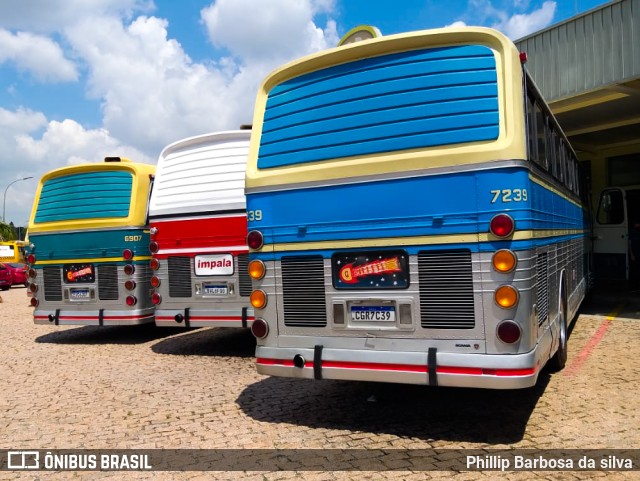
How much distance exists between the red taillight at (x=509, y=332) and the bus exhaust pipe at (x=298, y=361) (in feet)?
5.41

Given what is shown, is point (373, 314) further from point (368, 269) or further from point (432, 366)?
point (432, 366)

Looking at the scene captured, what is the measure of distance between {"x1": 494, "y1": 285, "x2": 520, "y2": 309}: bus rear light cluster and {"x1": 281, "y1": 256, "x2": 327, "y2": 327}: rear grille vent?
1.45 m

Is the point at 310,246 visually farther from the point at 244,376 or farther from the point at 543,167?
the point at 244,376

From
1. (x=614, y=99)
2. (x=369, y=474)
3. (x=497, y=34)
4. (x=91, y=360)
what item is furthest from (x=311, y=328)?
(x=614, y=99)

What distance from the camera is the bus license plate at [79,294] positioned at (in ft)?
31.4

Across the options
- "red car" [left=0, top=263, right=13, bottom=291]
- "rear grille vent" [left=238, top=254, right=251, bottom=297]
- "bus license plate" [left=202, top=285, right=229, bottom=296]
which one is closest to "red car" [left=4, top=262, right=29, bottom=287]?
"red car" [left=0, top=263, right=13, bottom=291]

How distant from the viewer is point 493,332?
416 cm

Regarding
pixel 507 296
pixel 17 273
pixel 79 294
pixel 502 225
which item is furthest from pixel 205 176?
pixel 17 273

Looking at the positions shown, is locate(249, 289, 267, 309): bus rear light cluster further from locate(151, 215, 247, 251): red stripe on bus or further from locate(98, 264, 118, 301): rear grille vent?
locate(98, 264, 118, 301): rear grille vent

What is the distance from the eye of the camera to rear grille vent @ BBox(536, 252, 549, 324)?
15.3ft

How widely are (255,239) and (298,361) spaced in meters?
1.15

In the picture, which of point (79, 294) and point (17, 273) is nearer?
point (79, 294)

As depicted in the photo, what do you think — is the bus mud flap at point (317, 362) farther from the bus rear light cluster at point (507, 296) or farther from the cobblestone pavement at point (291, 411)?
the bus rear light cluster at point (507, 296)

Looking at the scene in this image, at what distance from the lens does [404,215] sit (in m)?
4.47
